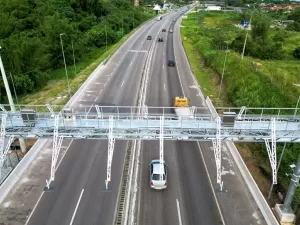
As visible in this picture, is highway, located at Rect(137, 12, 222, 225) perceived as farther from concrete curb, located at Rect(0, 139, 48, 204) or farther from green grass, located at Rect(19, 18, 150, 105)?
green grass, located at Rect(19, 18, 150, 105)

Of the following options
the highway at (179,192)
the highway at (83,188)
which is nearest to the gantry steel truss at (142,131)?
the highway at (83,188)

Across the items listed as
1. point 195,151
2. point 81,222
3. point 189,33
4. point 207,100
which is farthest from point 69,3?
point 81,222

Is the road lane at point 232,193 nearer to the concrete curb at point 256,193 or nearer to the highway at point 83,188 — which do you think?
the concrete curb at point 256,193

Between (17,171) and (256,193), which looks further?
(17,171)

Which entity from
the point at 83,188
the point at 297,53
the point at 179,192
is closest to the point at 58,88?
the point at 83,188

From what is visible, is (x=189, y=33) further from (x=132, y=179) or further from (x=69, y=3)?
(x=132, y=179)

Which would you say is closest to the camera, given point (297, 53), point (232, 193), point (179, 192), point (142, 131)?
point (142, 131)

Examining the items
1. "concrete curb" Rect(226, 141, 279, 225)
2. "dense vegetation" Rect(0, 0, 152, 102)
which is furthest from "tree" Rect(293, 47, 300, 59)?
"concrete curb" Rect(226, 141, 279, 225)

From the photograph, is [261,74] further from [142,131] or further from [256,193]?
[142,131]
